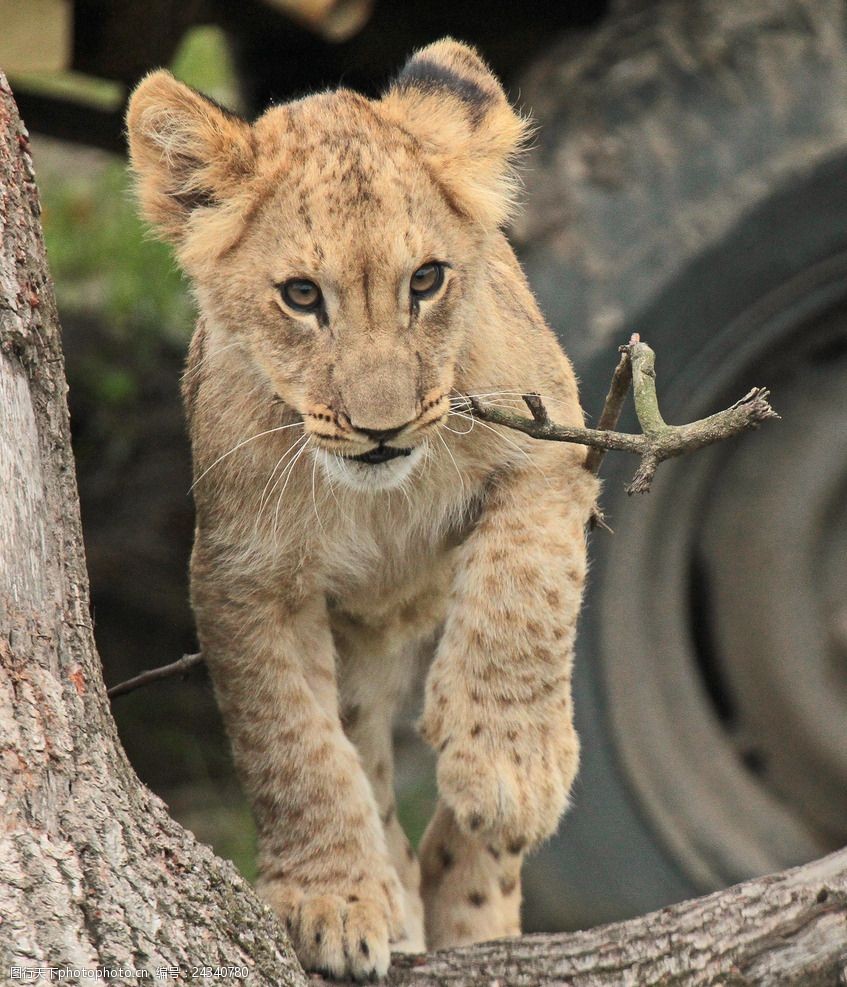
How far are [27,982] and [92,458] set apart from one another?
18.8 ft

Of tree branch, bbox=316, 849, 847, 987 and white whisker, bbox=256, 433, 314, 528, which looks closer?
tree branch, bbox=316, 849, 847, 987

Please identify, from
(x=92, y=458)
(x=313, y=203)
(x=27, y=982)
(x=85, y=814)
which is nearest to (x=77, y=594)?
(x=85, y=814)

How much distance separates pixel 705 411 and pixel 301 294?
8.54 ft

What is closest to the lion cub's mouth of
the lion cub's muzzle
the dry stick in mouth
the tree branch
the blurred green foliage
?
the lion cub's muzzle

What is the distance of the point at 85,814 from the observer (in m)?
2.65

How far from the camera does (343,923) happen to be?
12.4 ft

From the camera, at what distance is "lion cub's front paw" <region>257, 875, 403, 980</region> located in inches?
143

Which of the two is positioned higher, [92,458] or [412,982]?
[92,458]

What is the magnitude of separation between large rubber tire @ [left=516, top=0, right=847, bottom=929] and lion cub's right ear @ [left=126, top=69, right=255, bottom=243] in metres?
2.13

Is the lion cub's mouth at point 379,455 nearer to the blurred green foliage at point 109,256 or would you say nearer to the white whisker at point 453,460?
the white whisker at point 453,460

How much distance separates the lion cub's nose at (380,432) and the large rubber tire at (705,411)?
7.58 ft

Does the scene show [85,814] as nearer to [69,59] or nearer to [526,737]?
[526,737]

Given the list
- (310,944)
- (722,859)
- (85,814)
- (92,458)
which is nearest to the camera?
(85,814)

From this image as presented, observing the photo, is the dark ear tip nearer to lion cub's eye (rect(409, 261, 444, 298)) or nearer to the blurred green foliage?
lion cub's eye (rect(409, 261, 444, 298))
